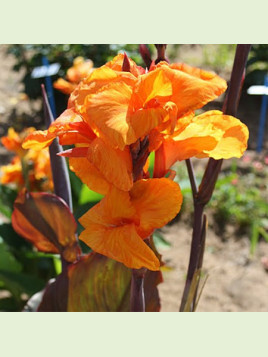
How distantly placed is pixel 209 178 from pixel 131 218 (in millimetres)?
127

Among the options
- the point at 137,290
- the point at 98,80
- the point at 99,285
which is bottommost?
the point at 99,285

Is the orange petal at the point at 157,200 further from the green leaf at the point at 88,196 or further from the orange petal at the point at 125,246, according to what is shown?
the green leaf at the point at 88,196

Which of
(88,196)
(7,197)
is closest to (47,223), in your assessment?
(88,196)

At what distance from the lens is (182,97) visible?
0.42 meters

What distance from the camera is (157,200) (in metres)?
0.41

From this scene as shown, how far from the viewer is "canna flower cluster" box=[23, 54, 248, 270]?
0.40 metres

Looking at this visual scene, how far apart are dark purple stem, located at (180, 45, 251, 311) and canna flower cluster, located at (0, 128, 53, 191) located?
76 cm

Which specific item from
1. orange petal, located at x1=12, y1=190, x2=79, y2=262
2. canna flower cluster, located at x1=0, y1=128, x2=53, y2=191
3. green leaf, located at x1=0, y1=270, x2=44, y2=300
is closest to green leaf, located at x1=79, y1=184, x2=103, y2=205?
canna flower cluster, located at x1=0, y1=128, x2=53, y2=191

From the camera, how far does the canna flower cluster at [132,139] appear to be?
395 mm

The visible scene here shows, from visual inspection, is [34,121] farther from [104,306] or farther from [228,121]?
[228,121]

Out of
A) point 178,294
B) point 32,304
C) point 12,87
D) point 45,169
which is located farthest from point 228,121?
point 12,87

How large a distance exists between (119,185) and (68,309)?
13.4 inches

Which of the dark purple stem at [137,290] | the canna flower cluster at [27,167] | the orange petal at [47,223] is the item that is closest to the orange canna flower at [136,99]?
the dark purple stem at [137,290]

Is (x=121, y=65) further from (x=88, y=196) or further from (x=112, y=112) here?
(x=88, y=196)
